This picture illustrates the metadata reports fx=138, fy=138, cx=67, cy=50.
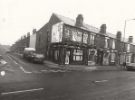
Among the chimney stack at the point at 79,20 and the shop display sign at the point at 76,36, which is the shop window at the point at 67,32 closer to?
the shop display sign at the point at 76,36

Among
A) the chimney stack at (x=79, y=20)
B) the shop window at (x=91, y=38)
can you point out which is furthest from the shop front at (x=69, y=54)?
the chimney stack at (x=79, y=20)

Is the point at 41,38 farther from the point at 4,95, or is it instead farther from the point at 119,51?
the point at 4,95

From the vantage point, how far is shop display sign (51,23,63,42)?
25.0 metres

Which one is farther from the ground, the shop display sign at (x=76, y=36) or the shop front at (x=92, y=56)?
the shop display sign at (x=76, y=36)

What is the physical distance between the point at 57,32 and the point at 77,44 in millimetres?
4652

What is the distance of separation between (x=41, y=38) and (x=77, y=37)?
42.7ft

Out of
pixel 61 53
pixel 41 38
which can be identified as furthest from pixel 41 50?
pixel 61 53

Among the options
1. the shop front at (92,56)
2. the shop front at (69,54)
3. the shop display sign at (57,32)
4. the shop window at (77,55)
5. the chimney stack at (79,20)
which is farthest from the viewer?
the shop front at (92,56)

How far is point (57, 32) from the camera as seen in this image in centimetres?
2662

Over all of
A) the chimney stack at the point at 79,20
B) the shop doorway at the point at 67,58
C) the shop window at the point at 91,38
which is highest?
the chimney stack at the point at 79,20

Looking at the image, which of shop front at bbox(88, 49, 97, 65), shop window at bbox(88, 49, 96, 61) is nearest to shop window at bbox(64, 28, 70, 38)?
shop front at bbox(88, 49, 97, 65)

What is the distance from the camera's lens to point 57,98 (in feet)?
22.4

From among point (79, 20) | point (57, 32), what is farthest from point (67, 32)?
point (79, 20)

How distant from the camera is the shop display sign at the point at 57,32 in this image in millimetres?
25002
